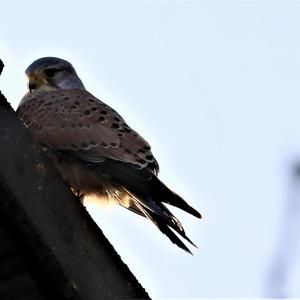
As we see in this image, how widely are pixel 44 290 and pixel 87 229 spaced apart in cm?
23

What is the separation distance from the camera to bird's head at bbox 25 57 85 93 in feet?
19.7

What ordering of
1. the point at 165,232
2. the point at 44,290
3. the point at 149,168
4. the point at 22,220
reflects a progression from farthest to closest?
the point at 149,168 → the point at 165,232 → the point at 44,290 → the point at 22,220

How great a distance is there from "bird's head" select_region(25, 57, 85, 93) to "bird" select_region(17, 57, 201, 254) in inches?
29.0

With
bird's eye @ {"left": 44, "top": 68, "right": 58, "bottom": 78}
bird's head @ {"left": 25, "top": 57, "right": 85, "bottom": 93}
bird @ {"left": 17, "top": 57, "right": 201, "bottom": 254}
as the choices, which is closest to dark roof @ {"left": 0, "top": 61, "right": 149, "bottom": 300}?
bird @ {"left": 17, "top": 57, "right": 201, "bottom": 254}

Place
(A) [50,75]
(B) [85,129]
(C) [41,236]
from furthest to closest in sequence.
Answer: (A) [50,75] < (B) [85,129] < (C) [41,236]

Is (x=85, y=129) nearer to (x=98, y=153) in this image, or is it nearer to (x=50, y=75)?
(x=98, y=153)

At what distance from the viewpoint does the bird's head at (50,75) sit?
6.01 meters

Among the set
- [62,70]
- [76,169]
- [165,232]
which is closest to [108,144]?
[76,169]

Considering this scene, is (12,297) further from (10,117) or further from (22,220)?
(10,117)

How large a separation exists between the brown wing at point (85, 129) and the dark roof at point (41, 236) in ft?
5.57

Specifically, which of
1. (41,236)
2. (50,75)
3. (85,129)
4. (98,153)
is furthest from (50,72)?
(41,236)

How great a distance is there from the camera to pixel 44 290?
2.83m

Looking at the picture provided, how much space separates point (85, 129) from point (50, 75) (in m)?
1.40

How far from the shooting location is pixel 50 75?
20.2 ft
